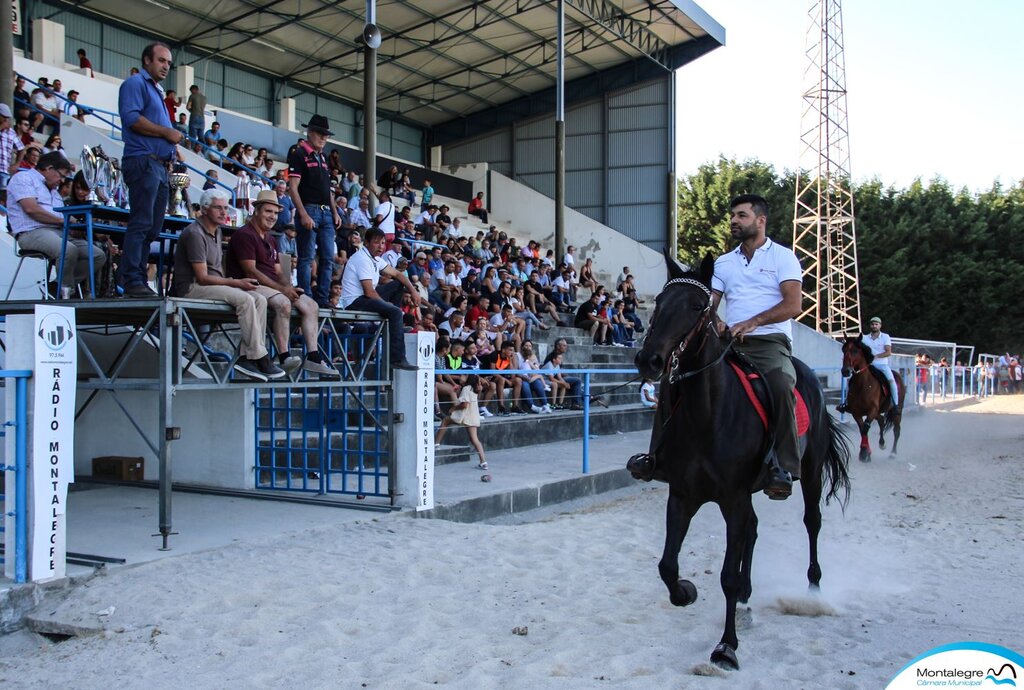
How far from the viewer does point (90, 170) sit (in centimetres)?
743

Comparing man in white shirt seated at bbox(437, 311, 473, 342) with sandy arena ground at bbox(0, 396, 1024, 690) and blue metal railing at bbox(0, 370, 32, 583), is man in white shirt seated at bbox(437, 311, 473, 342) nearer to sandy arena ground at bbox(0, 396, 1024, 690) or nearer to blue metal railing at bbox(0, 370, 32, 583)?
sandy arena ground at bbox(0, 396, 1024, 690)

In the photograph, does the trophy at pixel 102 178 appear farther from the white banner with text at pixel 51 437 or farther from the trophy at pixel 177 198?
the white banner with text at pixel 51 437

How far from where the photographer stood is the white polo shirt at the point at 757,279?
→ 19.6ft

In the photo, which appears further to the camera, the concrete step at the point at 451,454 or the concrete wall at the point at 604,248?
the concrete wall at the point at 604,248

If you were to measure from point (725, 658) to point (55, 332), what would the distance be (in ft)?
15.6

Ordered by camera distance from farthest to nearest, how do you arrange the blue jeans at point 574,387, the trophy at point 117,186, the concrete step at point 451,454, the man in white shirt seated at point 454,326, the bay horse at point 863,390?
the blue jeans at point 574,387
the man in white shirt seated at point 454,326
the bay horse at point 863,390
the concrete step at point 451,454
the trophy at point 117,186

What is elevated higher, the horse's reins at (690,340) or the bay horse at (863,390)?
the horse's reins at (690,340)

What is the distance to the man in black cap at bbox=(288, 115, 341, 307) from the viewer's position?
9242mm

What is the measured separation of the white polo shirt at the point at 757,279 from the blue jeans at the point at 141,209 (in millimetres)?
4305

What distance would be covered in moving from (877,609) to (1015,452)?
38.4 feet

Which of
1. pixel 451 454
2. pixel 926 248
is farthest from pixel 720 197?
pixel 451 454

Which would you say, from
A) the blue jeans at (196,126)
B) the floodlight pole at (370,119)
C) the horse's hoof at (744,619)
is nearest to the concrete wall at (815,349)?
the floodlight pole at (370,119)

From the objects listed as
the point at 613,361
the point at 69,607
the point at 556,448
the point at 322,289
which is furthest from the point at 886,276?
the point at 69,607

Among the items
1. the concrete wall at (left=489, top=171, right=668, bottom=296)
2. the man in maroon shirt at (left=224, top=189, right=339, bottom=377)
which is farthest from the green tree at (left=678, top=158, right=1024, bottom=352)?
the man in maroon shirt at (left=224, top=189, right=339, bottom=377)
